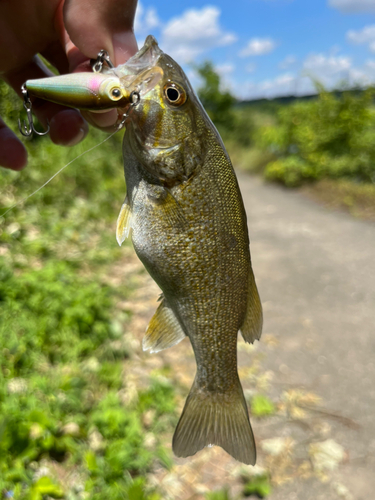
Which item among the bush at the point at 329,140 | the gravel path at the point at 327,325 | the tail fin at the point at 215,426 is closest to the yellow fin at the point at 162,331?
the tail fin at the point at 215,426

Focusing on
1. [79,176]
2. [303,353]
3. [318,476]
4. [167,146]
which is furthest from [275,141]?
[167,146]

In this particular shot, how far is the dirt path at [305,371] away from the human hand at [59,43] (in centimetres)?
251

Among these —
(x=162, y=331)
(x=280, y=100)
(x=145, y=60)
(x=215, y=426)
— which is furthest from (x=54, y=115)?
(x=280, y=100)

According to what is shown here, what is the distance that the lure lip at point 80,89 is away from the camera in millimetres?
1136

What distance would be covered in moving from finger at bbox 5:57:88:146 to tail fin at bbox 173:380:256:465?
4.69ft

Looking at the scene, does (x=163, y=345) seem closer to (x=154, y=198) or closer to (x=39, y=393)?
(x=154, y=198)

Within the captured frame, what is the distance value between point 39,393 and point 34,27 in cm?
250

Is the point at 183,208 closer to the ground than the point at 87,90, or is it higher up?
closer to the ground

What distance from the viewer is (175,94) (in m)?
1.33

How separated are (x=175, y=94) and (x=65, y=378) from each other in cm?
254

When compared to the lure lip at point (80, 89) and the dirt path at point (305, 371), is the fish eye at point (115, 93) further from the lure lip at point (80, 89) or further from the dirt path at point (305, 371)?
the dirt path at point (305, 371)

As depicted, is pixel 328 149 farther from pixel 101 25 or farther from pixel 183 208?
pixel 183 208

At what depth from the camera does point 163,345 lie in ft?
5.03

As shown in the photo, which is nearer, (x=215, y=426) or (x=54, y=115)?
Answer: (x=215, y=426)
